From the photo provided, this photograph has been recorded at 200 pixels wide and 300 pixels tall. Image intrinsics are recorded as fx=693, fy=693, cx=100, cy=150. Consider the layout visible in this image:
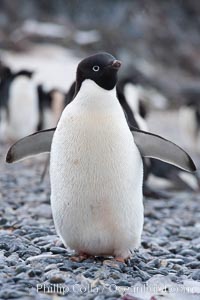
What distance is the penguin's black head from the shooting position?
384 cm

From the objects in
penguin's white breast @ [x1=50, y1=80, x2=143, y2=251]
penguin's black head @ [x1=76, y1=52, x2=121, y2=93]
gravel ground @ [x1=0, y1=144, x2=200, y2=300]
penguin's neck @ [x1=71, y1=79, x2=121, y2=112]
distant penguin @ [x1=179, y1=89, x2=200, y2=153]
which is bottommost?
gravel ground @ [x1=0, y1=144, x2=200, y2=300]

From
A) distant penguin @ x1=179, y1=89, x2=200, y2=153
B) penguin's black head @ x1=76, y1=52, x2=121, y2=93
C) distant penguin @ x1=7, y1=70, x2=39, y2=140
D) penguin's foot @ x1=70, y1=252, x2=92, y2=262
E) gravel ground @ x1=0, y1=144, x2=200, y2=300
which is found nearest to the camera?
gravel ground @ x1=0, y1=144, x2=200, y2=300

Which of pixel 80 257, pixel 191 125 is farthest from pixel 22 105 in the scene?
pixel 80 257

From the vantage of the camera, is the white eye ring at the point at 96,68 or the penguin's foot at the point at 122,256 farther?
the penguin's foot at the point at 122,256

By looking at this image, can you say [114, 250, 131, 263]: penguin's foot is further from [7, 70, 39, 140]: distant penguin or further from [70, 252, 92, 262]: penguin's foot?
[7, 70, 39, 140]: distant penguin

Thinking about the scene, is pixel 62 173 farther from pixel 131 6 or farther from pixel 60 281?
pixel 131 6

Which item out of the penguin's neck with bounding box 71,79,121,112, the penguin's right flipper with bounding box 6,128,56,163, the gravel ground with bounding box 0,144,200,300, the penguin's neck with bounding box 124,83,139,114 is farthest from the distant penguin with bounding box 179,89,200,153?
the penguin's neck with bounding box 71,79,121,112

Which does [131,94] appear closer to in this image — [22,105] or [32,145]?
[22,105]

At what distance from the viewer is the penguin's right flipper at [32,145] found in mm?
4332

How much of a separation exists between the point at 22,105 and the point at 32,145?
6.95 m

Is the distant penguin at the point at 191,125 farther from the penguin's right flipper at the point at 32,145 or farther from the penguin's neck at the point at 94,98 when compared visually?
the penguin's neck at the point at 94,98

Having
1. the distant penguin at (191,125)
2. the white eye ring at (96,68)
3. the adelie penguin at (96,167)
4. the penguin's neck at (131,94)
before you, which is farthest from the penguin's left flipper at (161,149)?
the distant penguin at (191,125)

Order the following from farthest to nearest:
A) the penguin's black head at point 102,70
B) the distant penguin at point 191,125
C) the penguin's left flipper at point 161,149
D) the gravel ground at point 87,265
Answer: the distant penguin at point 191,125
the penguin's left flipper at point 161,149
the penguin's black head at point 102,70
the gravel ground at point 87,265

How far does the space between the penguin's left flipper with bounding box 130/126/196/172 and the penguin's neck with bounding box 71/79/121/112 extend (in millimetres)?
339
